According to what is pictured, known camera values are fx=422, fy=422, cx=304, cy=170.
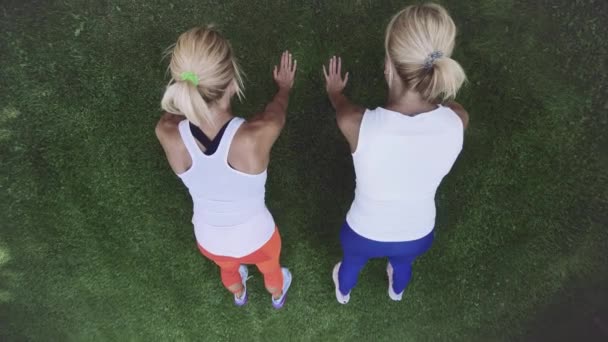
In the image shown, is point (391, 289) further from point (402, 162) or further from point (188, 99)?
point (188, 99)

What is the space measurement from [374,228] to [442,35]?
111 centimetres

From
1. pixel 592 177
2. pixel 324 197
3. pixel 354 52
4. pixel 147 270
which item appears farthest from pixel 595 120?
pixel 147 270

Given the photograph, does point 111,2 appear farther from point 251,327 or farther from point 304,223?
point 251,327

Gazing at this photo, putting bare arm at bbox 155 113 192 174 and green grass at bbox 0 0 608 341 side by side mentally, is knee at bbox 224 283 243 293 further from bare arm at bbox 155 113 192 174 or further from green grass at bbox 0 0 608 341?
bare arm at bbox 155 113 192 174

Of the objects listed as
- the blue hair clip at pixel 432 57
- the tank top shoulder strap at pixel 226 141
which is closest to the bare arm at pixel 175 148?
the tank top shoulder strap at pixel 226 141

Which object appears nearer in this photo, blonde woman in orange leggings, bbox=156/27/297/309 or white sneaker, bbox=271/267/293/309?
blonde woman in orange leggings, bbox=156/27/297/309

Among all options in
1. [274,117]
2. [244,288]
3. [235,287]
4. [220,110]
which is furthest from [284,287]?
[220,110]

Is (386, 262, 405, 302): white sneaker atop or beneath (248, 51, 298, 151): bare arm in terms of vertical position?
beneath

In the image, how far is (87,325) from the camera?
3.57m

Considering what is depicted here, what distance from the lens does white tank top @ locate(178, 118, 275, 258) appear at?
2184 millimetres

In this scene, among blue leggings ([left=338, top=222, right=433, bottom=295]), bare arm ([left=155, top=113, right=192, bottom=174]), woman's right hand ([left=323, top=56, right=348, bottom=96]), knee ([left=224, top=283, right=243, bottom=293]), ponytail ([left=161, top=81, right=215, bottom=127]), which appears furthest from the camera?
knee ([left=224, top=283, right=243, bottom=293])

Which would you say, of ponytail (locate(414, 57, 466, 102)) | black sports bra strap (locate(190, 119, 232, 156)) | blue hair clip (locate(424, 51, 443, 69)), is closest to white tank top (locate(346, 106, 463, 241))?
ponytail (locate(414, 57, 466, 102))

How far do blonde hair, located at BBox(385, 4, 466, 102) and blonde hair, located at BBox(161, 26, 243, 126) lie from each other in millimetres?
863

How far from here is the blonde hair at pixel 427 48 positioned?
2.00m
